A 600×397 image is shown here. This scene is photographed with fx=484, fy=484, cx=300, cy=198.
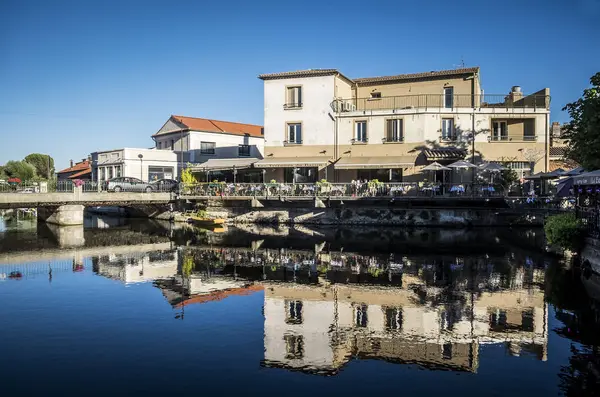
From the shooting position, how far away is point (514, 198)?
3209cm

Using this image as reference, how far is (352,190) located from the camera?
35.8 meters

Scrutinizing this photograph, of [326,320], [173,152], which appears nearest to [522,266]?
[326,320]

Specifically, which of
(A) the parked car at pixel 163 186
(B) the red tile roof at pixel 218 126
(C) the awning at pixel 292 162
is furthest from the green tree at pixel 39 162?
(C) the awning at pixel 292 162

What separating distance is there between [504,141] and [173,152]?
34.2 m

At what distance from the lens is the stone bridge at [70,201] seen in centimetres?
3497

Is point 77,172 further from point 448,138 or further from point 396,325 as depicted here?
point 396,325

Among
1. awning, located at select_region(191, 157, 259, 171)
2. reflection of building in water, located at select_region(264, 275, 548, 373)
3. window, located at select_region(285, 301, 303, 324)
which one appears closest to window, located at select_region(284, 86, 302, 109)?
awning, located at select_region(191, 157, 259, 171)

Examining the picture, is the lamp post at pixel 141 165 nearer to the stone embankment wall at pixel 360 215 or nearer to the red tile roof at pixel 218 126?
the red tile roof at pixel 218 126

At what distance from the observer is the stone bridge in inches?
1377

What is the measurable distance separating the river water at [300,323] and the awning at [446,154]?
40.2 ft

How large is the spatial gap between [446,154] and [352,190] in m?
7.56

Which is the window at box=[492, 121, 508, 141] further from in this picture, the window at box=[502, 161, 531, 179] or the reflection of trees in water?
the reflection of trees in water

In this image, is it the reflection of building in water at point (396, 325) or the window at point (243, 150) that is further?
the window at point (243, 150)

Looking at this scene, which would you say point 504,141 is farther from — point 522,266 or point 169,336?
point 169,336
